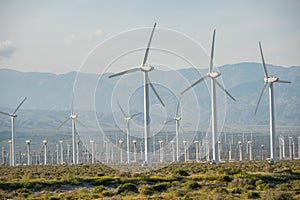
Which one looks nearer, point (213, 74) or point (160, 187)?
point (160, 187)

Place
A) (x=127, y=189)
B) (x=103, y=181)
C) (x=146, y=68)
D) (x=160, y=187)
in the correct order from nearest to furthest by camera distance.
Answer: (x=127, y=189)
(x=160, y=187)
(x=103, y=181)
(x=146, y=68)

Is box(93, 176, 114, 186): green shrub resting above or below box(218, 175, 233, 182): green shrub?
below

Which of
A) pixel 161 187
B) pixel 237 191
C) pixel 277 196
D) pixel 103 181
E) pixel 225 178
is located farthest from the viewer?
pixel 103 181

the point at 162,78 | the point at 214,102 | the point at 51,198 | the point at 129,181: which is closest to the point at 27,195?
the point at 51,198

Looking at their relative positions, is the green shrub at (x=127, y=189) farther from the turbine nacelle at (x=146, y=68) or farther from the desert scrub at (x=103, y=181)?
the turbine nacelle at (x=146, y=68)

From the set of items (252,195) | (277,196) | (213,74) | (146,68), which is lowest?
(252,195)

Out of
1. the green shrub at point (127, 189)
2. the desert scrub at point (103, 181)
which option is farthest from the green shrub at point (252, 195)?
the desert scrub at point (103, 181)

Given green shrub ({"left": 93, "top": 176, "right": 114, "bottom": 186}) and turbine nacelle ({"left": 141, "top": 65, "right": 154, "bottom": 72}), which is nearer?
green shrub ({"left": 93, "top": 176, "right": 114, "bottom": 186})

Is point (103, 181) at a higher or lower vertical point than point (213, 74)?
lower

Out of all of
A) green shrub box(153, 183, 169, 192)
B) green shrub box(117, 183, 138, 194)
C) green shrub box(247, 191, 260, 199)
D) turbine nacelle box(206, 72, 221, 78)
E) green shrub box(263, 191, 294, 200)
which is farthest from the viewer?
turbine nacelle box(206, 72, 221, 78)

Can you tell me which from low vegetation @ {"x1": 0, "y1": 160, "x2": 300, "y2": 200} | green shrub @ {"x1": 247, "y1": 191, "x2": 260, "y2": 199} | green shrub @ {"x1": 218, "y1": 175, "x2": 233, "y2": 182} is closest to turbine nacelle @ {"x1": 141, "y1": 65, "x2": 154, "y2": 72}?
low vegetation @ {"x1": 0, "y1": 160, "x2": 300, "y2": 200}

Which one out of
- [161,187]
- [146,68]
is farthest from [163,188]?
[146,68]

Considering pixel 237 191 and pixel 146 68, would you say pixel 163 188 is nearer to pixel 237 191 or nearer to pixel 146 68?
pixel 237 191

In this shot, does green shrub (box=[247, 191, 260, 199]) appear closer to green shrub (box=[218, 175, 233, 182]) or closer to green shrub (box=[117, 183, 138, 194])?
green shrub (box=[117, 183, 138, 194])
